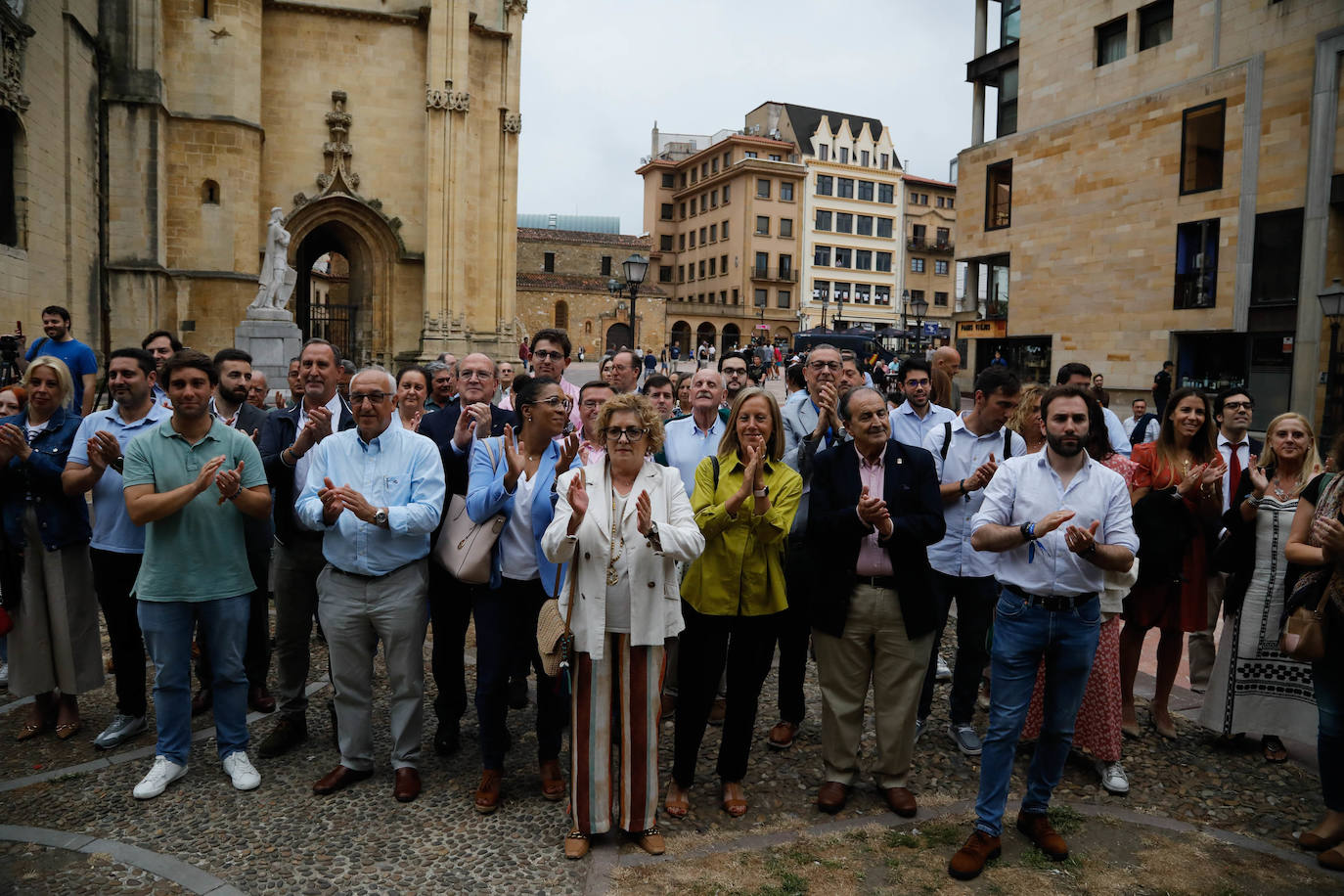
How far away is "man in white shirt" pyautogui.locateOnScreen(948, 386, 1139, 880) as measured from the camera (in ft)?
12.5

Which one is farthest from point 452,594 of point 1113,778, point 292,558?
point 1113,778

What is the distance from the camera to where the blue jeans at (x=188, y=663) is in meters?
4.39

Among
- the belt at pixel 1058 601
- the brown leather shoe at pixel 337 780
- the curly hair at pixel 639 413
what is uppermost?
the curly hair at pixel 639 413

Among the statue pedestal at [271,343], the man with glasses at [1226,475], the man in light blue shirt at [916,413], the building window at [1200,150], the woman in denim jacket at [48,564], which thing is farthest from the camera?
the building window at [1200,150]

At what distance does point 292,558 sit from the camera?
503 cm

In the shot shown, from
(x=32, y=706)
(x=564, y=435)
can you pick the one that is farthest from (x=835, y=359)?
(x=32, y=706)

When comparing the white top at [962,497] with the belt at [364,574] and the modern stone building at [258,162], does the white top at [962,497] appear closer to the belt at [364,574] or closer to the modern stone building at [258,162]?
the belt at [364,574]

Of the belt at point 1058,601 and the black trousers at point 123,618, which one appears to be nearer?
the belt at point 1058,601

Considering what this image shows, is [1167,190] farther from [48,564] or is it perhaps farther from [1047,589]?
[48,564]

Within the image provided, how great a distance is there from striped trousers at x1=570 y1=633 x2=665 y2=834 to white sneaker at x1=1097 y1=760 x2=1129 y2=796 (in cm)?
256

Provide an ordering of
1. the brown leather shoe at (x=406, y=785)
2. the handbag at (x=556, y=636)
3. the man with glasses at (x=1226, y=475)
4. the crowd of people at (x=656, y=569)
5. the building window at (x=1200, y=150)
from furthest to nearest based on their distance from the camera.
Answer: the building window at (x=1200, y=150), the man with glasses at (x=1226, y=475), the brown leather shoe at (x=406, y=785), the crowd of people at (x=656, y=569), the handbag at (x=556, y=636)

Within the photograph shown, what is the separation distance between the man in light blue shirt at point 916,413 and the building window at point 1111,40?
23.3 meters

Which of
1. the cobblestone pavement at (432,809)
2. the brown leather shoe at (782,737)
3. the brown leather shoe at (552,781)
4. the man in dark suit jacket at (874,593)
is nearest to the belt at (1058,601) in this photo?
the man in dark suit jacket at (874,593)

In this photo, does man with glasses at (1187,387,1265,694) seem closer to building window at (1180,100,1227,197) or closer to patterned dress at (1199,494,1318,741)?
patterned dress at (1199,494,1318,741)
